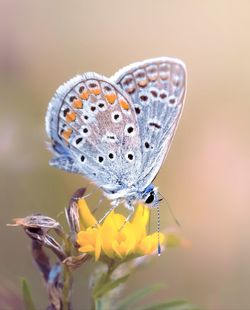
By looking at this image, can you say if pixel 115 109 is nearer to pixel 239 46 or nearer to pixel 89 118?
pixel 89 118

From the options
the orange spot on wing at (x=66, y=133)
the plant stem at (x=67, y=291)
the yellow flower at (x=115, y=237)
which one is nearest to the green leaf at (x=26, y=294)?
the plant stem at (x=67, y=291)

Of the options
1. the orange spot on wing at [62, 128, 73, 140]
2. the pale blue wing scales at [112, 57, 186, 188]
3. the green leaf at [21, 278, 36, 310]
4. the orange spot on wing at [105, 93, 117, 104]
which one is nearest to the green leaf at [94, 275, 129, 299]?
the green leaf at [21, 278, 36, 310]

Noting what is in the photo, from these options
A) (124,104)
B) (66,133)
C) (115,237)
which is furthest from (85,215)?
(124,104)

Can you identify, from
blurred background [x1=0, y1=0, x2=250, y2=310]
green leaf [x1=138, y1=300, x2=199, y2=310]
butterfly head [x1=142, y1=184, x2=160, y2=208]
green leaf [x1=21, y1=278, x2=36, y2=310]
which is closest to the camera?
green leaf [x1=21, y1=278, x2=36, y2=310]

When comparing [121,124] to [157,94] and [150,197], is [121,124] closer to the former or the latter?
[157,94]

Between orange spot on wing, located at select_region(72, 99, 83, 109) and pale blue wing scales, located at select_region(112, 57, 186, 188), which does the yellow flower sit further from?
orange spot on wing, located at select_region(72, 99, 83, 109)

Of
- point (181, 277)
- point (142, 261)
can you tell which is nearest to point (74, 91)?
point (142, 261)

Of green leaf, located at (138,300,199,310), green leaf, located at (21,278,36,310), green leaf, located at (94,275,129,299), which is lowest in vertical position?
green leaf, located at (138,300,199,310)

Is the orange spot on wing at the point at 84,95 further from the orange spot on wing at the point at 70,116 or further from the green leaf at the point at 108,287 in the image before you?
the green leaf at the point at 108,287
